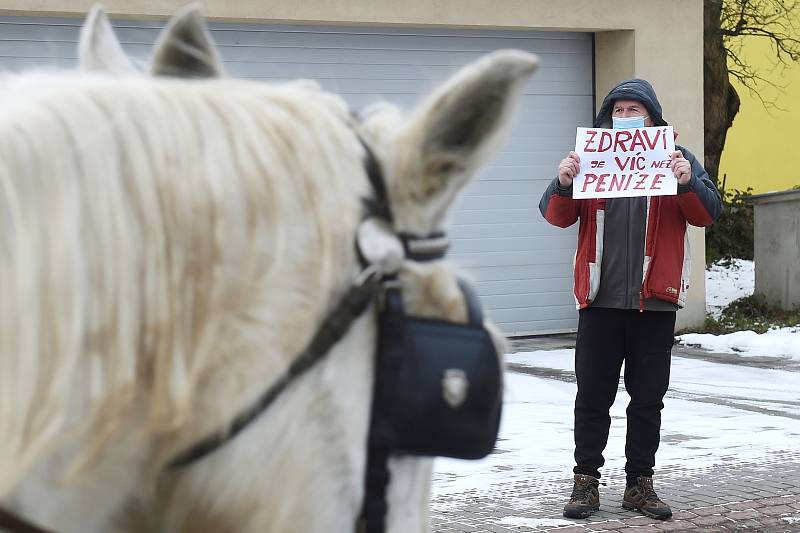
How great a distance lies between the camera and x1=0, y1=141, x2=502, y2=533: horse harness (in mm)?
1332

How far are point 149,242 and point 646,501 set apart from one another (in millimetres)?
4618

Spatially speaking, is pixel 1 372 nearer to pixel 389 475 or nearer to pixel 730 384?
pixel 389 475

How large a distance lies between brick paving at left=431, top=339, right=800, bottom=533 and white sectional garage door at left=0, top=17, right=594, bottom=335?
18.3 ft

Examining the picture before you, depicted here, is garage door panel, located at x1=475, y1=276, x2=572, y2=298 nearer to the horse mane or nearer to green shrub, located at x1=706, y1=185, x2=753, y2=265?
green shrub, located at x1=706, y1=185, x2=753, y2=265

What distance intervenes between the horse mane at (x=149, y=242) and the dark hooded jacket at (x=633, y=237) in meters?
4.11

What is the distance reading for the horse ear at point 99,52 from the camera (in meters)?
1.72

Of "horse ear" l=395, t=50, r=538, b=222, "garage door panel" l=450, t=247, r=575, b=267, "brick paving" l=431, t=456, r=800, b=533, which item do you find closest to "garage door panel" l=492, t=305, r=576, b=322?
"garage door panel" l=450, t=247, r=575, b=267

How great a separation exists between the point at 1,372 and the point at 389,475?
1.65ft

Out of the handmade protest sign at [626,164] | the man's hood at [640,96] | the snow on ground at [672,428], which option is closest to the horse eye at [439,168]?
the handmade protest sign at [626,164]

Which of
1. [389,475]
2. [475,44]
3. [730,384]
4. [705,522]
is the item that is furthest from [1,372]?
[475,44]

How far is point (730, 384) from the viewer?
9.55 m

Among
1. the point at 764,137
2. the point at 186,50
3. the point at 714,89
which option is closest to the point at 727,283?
the point at 714,89

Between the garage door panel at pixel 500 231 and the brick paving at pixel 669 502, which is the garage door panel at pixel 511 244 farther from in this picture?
the brick paving at pixel 669 502

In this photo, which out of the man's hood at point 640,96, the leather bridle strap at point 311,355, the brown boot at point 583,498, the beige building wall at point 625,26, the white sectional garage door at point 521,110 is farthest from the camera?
the beige building wall at point 625,26
